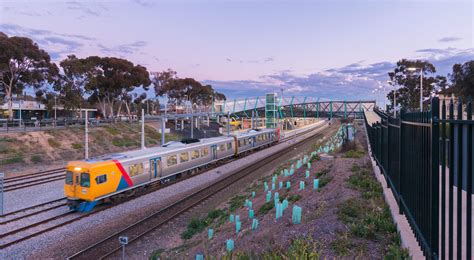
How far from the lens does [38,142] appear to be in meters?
33.5

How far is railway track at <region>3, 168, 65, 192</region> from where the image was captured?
20031 mm

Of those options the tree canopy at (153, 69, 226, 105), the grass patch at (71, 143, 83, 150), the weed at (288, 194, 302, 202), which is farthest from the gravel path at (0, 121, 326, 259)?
the tree canopy at (153, 69, 226, 105)

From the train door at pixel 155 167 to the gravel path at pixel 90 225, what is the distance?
2.97ft

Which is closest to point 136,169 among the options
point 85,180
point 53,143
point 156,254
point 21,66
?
point 85,180

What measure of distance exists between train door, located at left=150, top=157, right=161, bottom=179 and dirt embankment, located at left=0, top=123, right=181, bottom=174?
44.0ft

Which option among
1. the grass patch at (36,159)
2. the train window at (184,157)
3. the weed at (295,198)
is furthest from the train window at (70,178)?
the grass patch at (36,159)

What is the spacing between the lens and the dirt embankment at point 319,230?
582cm

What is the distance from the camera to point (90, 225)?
45.0ft

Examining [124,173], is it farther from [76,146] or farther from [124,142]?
[124,142]

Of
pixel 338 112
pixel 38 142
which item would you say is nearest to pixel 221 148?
pixel 38 142

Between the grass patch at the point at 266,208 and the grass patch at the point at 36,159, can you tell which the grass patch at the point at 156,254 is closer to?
the grass patch at the point at 266,208

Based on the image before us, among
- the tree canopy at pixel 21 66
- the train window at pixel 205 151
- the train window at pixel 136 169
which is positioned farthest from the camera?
the tree canopy at pixel 21 66

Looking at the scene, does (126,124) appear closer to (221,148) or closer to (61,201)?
(221,148)

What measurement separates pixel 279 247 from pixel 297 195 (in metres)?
4.91
